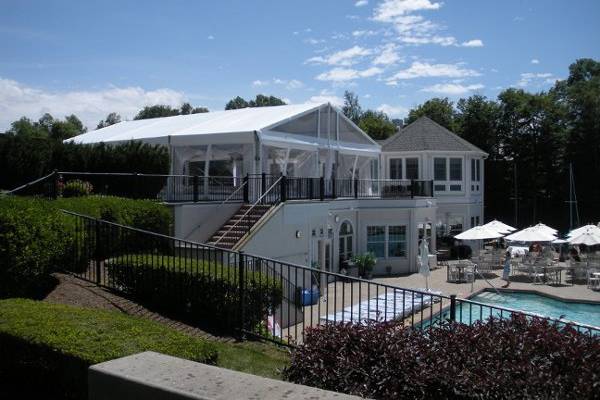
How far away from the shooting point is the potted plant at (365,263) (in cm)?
2484

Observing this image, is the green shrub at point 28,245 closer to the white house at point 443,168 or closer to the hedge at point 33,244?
the hedge at point 33,244

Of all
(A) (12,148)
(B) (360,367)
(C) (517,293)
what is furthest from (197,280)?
(C) (517,293)

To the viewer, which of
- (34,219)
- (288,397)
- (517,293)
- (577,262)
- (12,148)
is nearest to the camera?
(288,397)

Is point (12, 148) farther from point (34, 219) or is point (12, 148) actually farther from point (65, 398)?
point (65, 398)

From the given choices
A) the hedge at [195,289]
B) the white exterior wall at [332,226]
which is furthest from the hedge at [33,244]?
the white exterior wall at [332,226]

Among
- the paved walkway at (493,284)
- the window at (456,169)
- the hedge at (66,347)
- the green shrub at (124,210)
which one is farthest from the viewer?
the window at (456,169)

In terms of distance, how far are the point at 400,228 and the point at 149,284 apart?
1898 cm

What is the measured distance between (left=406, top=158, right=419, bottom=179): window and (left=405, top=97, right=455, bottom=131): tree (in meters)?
21.0

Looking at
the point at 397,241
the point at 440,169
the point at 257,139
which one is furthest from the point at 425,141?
the point at 257,139

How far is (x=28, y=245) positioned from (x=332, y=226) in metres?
16.4

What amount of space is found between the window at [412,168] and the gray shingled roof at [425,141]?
0.77m

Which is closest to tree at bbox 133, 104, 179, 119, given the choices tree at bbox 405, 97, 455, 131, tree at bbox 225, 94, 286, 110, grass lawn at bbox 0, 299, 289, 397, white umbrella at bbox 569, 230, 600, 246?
tree at bbox 225, 94, 286, 110

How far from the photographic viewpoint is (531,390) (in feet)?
12.6

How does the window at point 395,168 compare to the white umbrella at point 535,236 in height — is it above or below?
above
